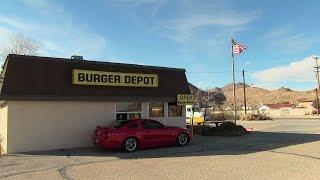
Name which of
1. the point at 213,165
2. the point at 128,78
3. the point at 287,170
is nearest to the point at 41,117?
the point at 128,78

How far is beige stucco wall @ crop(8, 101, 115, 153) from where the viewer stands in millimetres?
18922

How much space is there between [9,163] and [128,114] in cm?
817

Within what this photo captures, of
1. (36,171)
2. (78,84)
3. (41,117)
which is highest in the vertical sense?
(78,84)

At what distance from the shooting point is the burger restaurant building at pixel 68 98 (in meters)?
18.9

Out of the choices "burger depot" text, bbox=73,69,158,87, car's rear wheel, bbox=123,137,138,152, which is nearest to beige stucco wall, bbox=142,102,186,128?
"burger depot" text, bbox=73,69,158,87

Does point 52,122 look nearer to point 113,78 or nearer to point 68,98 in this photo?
point 68,98

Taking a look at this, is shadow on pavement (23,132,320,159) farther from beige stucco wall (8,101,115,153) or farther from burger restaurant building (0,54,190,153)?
burger restaurant building (0,54,190,153)

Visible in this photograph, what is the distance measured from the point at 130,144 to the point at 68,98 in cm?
368

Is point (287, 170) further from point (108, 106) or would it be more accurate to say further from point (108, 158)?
point (108, 106)

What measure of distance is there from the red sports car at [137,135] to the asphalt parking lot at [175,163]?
0.40 metres

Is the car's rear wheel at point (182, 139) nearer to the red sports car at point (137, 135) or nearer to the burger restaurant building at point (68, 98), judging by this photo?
the red sports car at point (137, 135)

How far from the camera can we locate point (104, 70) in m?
21.5

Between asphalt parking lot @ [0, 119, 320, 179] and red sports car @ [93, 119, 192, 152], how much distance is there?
0.40 metres

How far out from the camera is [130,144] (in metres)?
18.8
